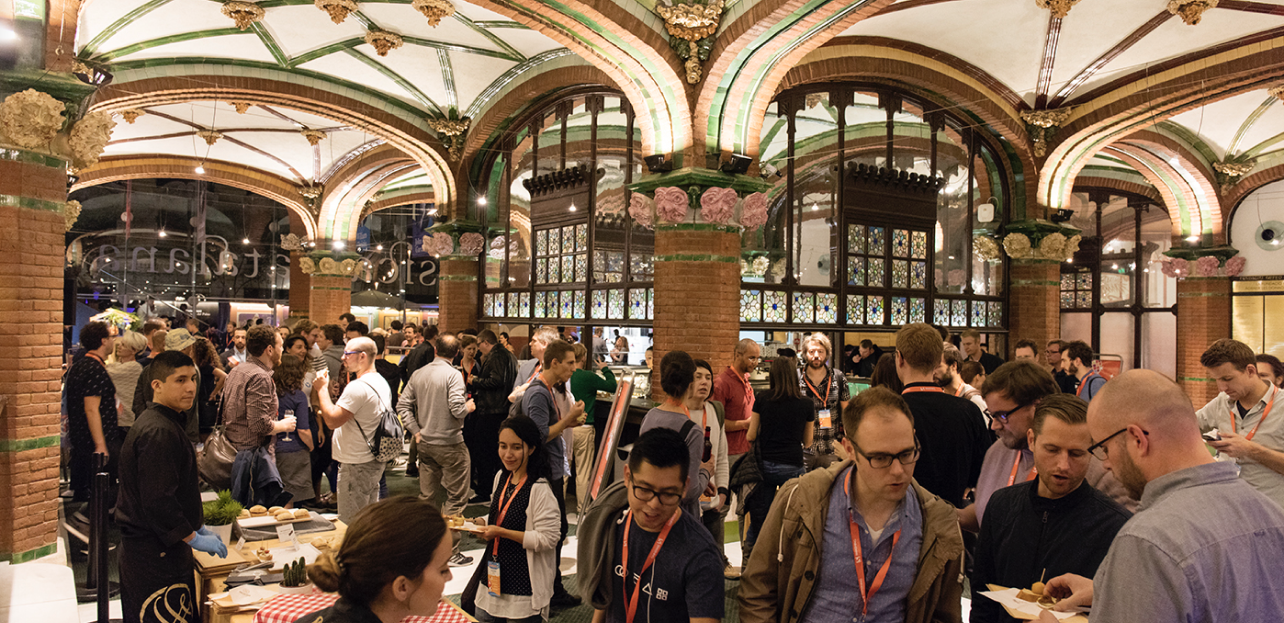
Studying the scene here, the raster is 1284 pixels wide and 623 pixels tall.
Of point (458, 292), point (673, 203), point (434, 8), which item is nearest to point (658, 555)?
point (673, 203)

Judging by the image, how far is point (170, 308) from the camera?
21000 mm

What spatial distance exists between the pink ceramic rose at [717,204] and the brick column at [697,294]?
13 cm

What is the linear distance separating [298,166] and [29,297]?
36.6 ft

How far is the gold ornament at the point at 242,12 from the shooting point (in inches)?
315

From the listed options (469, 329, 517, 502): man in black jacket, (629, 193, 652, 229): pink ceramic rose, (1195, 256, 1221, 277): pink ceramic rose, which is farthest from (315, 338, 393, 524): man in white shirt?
(1195, 256, 1221, 277): pink ceramic rose

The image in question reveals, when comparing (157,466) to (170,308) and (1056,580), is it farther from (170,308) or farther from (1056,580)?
(170,308)

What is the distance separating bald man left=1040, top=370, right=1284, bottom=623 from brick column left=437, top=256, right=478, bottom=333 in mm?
11203

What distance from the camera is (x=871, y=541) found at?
1959 millimetres

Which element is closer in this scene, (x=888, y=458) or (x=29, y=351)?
(x=888, y=458)

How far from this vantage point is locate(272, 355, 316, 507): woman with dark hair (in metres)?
5.50

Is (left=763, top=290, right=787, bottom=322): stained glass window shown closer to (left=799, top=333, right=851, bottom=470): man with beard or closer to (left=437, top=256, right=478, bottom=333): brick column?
(left=799, top=333, right=851, bottom=470): man with beard

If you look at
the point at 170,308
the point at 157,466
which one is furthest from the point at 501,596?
the point at 170,308

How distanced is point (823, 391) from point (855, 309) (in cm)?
408

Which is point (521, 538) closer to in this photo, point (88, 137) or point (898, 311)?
point (88, 137)
